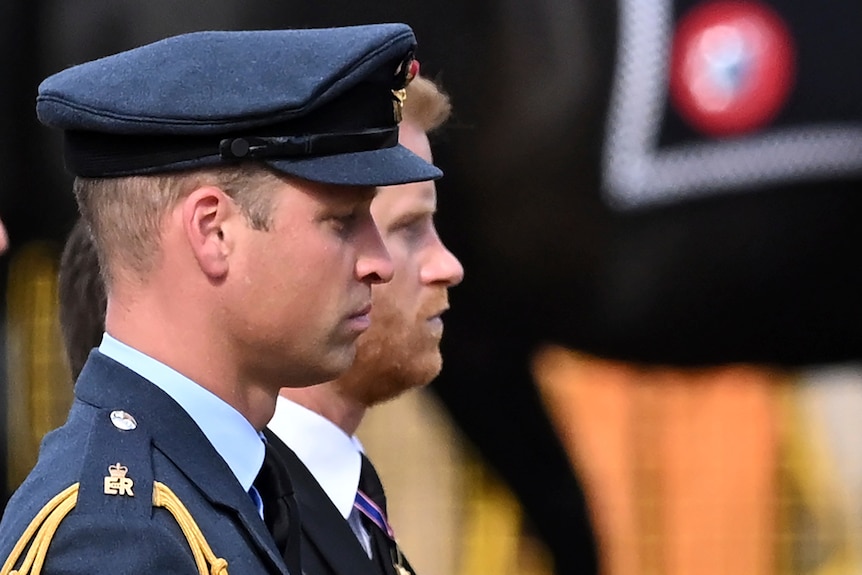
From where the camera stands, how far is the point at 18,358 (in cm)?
351

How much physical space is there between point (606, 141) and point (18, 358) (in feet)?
5.15

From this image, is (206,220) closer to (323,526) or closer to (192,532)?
(192,532)

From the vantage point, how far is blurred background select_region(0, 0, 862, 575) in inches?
126

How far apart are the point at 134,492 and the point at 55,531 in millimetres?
70

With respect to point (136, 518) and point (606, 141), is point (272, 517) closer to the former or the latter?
point (136, 518)

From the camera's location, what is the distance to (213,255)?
1.21 m

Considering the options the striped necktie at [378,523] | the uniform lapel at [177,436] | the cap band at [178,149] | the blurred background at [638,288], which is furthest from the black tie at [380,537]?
the blurred background at [638,288]

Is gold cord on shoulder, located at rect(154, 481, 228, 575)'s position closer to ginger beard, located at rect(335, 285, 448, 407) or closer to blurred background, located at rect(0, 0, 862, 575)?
ginger beard, located at rect(335, 285, 448, 407)

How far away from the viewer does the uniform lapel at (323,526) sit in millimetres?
1607

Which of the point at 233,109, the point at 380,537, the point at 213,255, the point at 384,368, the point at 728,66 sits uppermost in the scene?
the point at 728,66

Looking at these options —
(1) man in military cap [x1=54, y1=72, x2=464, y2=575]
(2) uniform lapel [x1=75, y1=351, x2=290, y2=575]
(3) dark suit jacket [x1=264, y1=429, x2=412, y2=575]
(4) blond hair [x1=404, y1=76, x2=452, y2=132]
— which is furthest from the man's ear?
(4) blond hair [x1=404, y1=76, x2=452, y2=132]

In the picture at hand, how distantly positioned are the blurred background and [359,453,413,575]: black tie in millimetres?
1414

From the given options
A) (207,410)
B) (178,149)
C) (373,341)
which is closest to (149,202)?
(178,149)

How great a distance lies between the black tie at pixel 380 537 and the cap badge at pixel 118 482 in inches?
27.8
